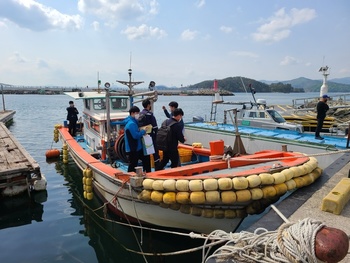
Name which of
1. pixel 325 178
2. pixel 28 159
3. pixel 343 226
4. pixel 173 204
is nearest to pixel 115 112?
pixel 28 159

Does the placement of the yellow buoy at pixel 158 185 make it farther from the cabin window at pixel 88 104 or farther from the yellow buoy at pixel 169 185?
the cabin window at pixel 88 104

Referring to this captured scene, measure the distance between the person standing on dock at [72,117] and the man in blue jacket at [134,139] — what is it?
7.31m

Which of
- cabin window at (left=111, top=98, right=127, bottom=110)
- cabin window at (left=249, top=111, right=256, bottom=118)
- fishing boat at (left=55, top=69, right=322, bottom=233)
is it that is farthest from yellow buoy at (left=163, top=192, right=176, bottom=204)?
cabin window at (left=249, top=111, right=256, bottom=118)

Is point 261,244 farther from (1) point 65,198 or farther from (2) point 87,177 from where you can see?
(1) point 65,198

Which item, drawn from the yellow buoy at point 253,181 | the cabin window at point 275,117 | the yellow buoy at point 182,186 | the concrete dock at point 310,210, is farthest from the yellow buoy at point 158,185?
the cabin window at point 275,117

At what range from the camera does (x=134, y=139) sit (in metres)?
5.95

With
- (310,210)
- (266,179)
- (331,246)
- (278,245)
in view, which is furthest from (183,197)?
(331,246)

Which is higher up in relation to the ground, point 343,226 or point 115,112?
point 115,112

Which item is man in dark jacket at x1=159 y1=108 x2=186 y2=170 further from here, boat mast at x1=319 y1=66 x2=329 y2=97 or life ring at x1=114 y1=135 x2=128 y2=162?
boat mast at x1=319 y1=66 x2=329 y2=97

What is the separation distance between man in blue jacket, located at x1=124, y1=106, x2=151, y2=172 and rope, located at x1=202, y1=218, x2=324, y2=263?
339cm

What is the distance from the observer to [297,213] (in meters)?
3.68

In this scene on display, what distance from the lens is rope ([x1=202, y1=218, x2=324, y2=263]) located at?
2156mm

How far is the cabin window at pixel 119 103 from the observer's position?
988cm

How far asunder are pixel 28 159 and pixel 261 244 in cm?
829
